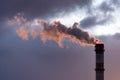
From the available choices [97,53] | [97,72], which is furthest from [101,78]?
[97,53]

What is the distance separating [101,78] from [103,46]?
5240 millimetres

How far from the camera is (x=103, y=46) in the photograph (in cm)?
4234

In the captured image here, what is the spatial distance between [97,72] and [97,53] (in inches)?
114

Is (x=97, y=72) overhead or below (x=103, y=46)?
below

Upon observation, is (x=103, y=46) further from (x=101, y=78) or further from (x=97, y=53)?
(x=101, y=78)

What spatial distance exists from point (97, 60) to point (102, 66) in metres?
1.22

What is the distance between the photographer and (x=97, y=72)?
40938 mm

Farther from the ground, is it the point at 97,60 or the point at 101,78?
the point at 97,60

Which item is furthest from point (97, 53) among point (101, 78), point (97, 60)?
point (101, 78)

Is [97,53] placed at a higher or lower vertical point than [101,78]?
higher

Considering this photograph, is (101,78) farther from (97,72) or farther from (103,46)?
(103,46)

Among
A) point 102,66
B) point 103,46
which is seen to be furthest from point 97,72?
point 103,46

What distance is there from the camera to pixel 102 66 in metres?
41.1

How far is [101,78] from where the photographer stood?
4019 cm
